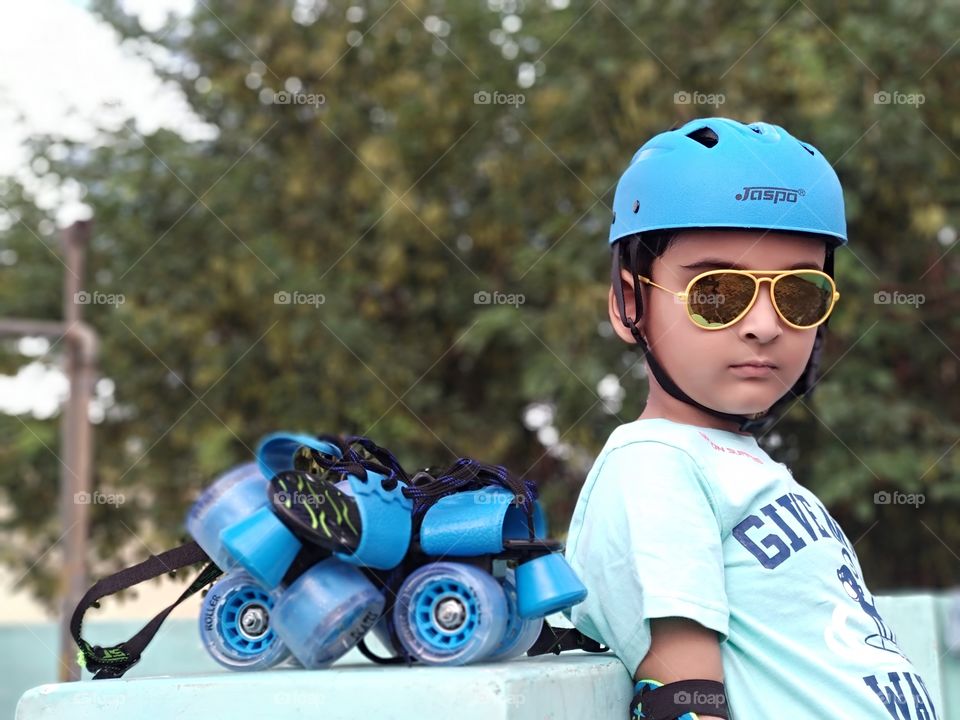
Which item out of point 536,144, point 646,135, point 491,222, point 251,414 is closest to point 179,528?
point 251,414

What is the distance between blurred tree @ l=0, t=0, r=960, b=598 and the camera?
23.2ft

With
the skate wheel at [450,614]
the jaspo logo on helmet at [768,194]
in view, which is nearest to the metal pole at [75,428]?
the jaspo logo on helmet at [768,194]

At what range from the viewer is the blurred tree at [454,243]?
7.07 meters

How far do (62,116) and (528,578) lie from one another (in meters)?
8.66

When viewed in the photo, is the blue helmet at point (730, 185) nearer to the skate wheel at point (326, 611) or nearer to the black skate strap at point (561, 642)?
the black skate strap at point (561, 642)

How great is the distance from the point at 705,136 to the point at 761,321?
406mm

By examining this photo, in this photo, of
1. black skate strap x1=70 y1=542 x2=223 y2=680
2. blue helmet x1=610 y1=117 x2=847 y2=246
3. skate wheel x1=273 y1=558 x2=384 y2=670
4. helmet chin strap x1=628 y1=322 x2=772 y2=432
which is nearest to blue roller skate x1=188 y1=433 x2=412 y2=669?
skate wheel x1=273 y1=558 x2=384 y2=670

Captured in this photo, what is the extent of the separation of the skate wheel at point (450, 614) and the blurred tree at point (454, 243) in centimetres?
541

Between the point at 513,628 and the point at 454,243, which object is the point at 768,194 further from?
the point at 454,243

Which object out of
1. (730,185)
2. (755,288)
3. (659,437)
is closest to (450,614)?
(659,437)

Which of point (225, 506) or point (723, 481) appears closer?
point (225, 506)

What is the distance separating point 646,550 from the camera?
1803 mm

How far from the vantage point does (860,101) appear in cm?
699

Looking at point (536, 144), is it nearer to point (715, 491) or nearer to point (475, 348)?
Result: point (475, 348)
